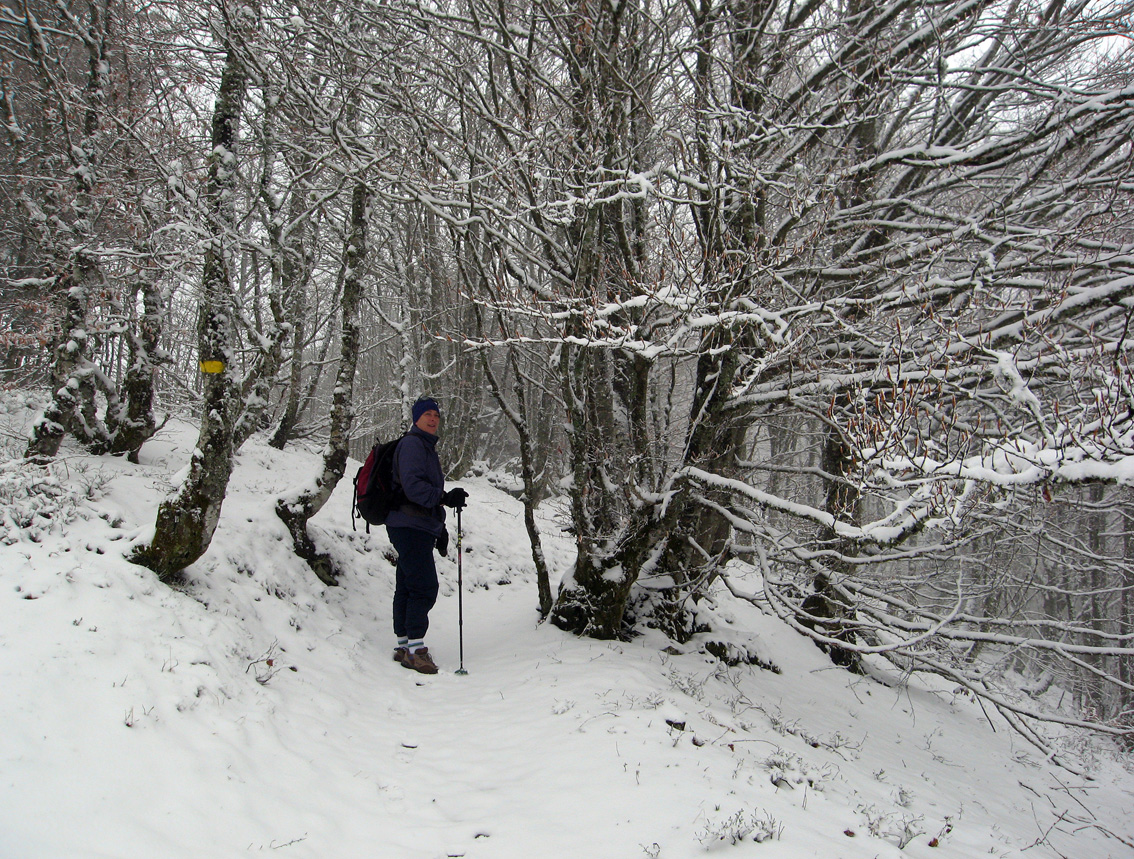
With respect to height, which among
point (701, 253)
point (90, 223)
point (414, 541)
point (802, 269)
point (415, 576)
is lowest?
point (415, 576)

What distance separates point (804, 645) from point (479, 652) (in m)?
5.12

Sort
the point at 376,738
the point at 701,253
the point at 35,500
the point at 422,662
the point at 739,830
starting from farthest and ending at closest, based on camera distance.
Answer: the point at 701,253
the point at 422,662
the point at 35,500
the point at 376,738
the point at 739,830

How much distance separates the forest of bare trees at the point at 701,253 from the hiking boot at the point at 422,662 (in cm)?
157

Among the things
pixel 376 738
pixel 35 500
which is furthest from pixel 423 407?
pixel 35 500

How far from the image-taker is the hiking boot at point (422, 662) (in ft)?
18.5

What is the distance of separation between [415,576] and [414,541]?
0.33 meters

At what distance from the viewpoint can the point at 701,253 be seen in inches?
246

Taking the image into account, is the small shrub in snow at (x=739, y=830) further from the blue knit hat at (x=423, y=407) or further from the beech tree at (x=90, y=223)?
the beech tree at (x=90, y=223)

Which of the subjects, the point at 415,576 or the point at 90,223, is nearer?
the point at 415,576

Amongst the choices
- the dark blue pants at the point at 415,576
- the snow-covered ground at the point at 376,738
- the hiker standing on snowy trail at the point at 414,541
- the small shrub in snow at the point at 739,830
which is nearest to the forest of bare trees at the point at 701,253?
the snow-covered ground at the point at 376,738

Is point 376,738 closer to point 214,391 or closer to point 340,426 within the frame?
point 214,391

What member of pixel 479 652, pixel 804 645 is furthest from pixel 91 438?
pixel 804 645

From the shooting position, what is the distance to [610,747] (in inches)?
152

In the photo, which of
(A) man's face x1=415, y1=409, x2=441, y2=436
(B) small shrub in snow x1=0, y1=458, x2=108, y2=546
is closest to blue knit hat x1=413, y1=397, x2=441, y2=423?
(A) man's face x1=415, y1=409, x2=441, y2=436
